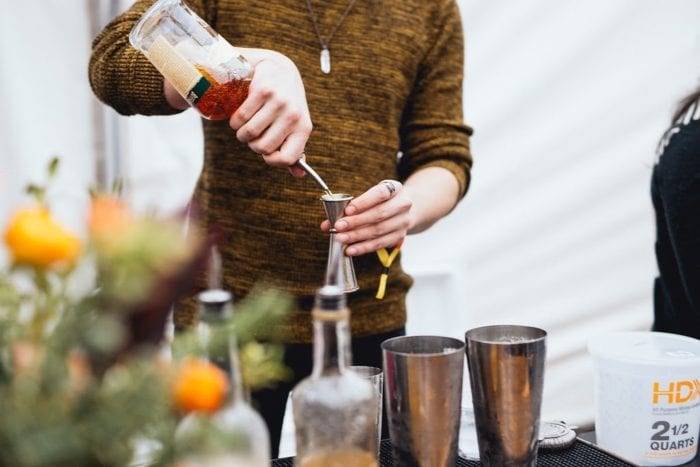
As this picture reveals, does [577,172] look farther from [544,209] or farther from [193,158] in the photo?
[193,158]

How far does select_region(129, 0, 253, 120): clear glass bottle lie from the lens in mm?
818

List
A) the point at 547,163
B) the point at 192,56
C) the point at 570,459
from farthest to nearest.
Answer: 1. the point at 547,163
2. the point at 192,56
3. the point at 570,459

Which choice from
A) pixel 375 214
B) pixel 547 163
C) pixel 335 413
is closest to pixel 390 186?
pixel 375 214

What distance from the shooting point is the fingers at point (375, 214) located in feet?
2.98

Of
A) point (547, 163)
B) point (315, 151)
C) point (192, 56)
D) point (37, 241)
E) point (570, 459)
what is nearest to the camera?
point (37, 241)

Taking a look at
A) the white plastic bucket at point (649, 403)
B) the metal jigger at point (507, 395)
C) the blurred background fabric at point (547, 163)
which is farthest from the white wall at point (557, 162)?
the metal jigger at point (507, 395)

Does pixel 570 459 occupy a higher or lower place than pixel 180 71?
lower

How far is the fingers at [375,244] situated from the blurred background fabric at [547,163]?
2.79ft

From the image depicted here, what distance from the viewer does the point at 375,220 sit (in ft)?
3.06

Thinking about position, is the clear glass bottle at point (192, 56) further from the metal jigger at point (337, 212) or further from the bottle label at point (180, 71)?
the metal jigger at point (337, 212)

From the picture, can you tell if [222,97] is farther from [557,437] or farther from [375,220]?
[557,437]

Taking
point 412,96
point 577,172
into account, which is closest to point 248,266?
point 412,96

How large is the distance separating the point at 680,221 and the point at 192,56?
749 millimetres

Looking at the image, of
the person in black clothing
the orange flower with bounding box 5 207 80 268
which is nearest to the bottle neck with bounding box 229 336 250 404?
the orange flower with bounding box 5 207 80 268
